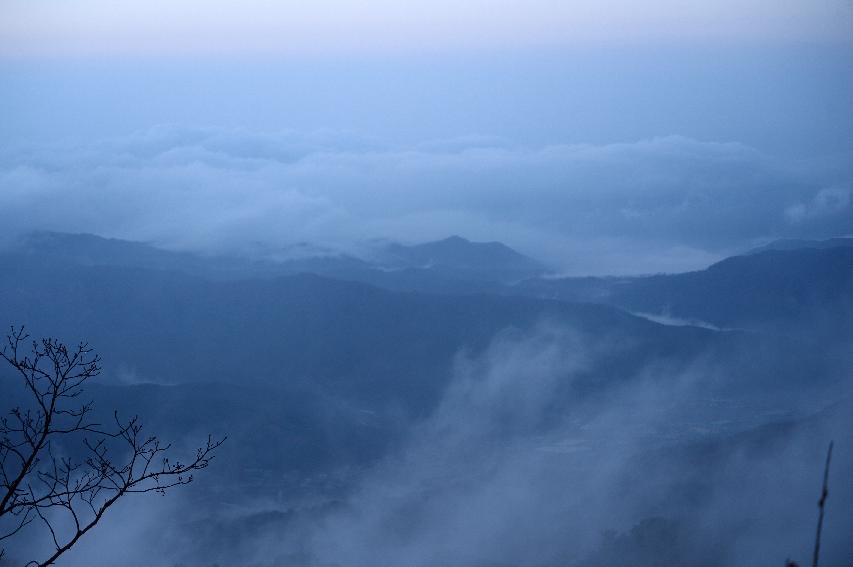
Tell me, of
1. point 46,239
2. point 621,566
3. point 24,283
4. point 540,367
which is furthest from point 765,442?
point 46,239

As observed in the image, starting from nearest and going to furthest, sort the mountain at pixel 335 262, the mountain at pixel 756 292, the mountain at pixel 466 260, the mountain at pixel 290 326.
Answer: the mountain at pixel 290 326
the mountain at pixel 756 292
the mountain at pixel 335 262
the mountain at pixel 466 260

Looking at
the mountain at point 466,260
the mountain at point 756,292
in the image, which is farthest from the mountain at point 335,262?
the mountain at point 756,292

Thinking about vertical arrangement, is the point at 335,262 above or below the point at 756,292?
above

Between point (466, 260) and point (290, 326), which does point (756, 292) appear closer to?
point (466, 260)

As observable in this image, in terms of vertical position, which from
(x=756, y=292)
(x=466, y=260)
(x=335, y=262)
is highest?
(x=335, y=262)

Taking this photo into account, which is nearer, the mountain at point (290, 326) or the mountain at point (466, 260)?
the mountain at point (290, 326)

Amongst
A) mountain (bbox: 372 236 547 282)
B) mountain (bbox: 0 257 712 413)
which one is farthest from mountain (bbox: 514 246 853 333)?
mountain (bbox: 372 236 547 282)

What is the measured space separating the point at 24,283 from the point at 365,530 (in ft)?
327

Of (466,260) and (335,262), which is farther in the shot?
(335,262)

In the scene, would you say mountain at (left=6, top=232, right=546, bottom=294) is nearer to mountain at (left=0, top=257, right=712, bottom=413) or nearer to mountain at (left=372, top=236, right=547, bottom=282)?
mountain at (left=372, top=236, right=547, bottom=282)

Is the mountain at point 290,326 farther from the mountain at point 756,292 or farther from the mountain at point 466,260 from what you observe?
the mountain at point 466,260

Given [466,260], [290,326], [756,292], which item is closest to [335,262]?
[466,260]

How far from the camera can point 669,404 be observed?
329 ft

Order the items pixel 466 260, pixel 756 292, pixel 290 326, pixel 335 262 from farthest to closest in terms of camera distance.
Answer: pixel 335 262 → pixel 466 260 → pixel 756 292 → pixel 290 326
